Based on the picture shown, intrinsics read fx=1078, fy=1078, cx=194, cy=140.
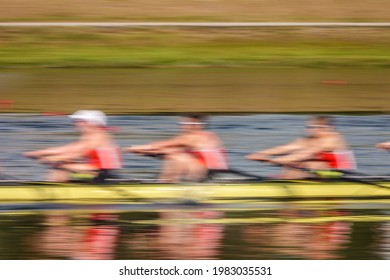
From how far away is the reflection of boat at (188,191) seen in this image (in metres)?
7.13

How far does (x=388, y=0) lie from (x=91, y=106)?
5.19m

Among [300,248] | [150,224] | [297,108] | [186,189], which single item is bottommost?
[300,248]

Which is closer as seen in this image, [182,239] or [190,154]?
[182,239]

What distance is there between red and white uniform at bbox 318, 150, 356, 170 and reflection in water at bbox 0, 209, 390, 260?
1.89 ft

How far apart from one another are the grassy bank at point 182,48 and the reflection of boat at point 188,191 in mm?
7198

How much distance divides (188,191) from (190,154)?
Answer: 1.13ft

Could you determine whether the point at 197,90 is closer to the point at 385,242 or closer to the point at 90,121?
the point at 90,121

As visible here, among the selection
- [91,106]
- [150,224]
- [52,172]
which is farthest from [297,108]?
[150,224]

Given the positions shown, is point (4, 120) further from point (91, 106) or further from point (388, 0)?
point (388, 0)

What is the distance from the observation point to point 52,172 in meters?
Answer: 7.70

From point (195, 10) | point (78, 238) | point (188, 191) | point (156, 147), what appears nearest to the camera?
point (78, 238)

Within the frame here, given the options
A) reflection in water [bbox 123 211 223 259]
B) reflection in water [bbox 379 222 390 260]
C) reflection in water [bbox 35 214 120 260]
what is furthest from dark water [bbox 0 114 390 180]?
reflection in water [bbox 379 222 390 260]

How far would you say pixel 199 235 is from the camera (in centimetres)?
627

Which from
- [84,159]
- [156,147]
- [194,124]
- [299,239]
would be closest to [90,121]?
[84,159]
